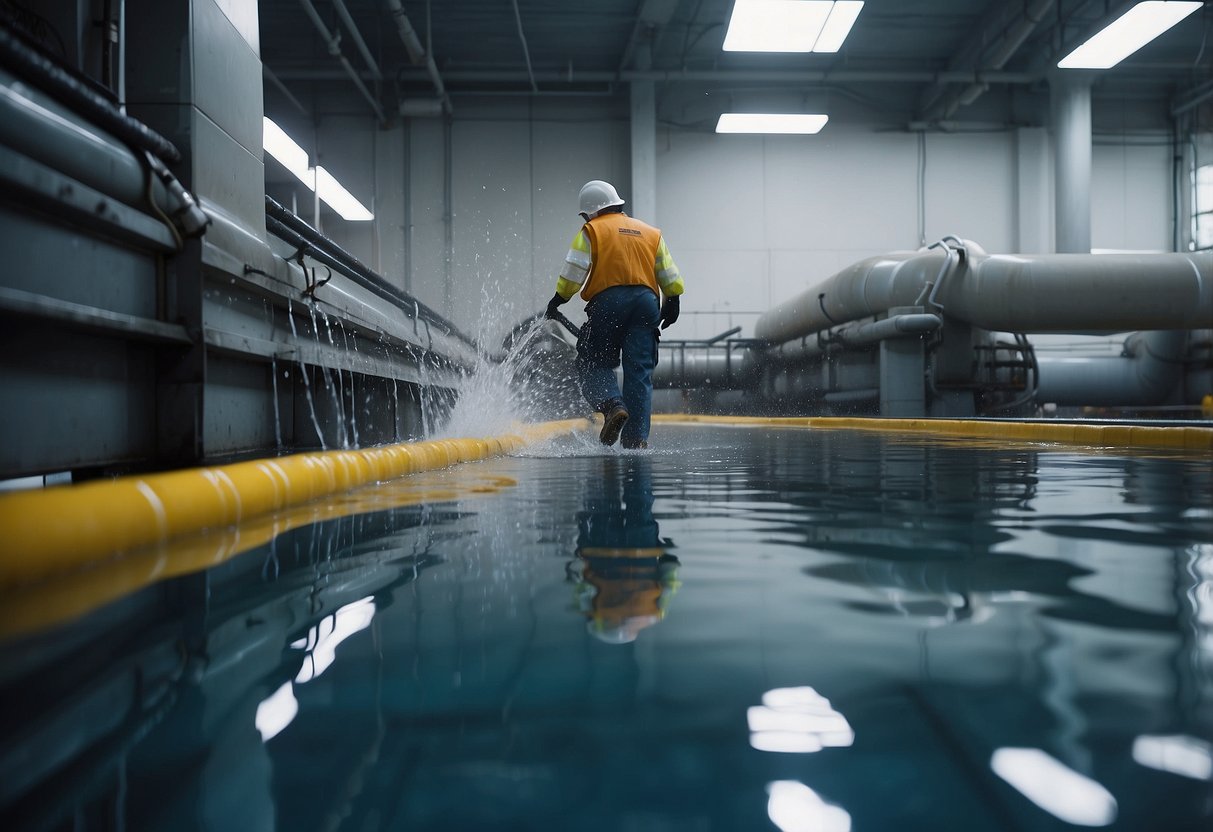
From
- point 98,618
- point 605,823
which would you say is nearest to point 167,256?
point 98,618

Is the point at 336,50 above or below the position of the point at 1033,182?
above

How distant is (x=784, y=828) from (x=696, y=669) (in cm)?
31

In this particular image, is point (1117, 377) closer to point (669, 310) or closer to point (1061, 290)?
point (1061, 290)

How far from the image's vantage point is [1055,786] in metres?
0.59

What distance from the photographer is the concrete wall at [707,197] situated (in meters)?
13.3

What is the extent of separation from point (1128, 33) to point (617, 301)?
31.4 feet

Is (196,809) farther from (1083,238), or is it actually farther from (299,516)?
(1083,238)

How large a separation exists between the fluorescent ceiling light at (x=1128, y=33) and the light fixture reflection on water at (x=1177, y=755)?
38.6ft

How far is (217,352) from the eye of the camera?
298 centimetres

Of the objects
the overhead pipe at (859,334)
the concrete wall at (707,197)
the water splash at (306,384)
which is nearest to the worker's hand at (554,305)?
the water splash at (306,384)

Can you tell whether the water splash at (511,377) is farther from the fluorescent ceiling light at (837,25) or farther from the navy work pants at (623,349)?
the fluorescent ceiling light at (837,25)

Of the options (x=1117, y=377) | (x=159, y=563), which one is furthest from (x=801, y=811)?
(x=1117, y=377)

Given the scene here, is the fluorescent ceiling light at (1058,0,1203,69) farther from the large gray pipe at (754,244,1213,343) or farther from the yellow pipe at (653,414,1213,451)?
the yellow pipe at (653,414,1213,451)

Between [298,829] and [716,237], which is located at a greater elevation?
[716,237]
